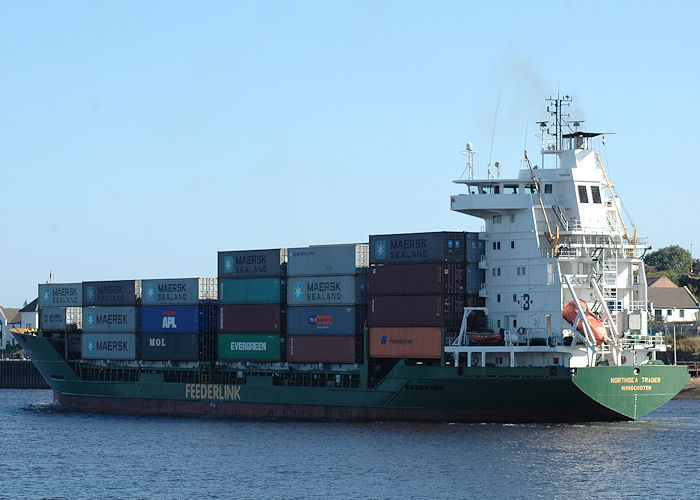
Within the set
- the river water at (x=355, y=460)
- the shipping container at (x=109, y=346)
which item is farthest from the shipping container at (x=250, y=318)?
the shipping container at (x=109, y=346)

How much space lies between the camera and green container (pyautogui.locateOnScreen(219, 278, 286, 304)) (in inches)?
2411

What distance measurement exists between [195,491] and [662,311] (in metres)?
76.5

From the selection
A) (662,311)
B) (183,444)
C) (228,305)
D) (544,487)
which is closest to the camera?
(544,487)

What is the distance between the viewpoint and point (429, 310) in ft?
177

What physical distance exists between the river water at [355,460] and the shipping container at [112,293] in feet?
37.7

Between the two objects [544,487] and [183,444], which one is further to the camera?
[183,444]

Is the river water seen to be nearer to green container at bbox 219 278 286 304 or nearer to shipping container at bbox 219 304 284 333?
shipping container at bbox 219 304 284 333

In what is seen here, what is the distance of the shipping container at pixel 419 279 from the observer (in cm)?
5384

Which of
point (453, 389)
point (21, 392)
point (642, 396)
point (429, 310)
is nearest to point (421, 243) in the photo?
point (429, 310)

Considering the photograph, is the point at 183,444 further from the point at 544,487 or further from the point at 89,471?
the point at 544,487

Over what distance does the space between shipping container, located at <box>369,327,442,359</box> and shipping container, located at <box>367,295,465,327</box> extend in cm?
32

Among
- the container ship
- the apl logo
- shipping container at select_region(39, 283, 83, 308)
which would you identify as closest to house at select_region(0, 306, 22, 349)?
shipping container at select_region(39, 283, 83, 308)

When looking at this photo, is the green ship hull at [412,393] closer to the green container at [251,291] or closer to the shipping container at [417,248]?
the green container at [251,291]

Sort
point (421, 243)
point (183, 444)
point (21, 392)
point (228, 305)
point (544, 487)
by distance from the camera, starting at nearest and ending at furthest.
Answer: point (544, 487) → point (183, 444) → point (421, 243) → point (228, 305) → point (21, 392)
